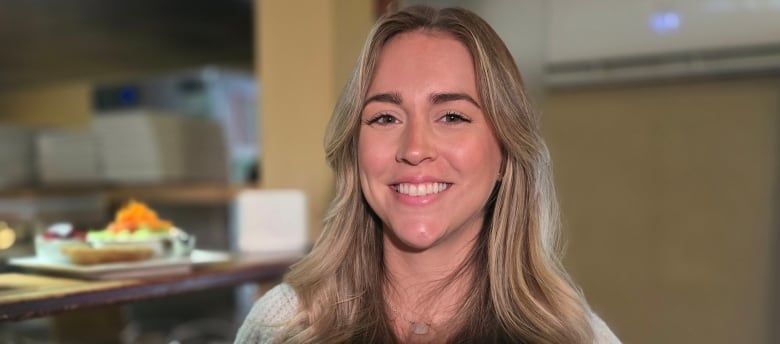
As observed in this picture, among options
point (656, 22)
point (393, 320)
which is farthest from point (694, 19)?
point (393, 320)

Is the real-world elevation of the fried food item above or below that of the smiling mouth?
below

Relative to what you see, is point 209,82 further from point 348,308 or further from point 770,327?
point 770,327

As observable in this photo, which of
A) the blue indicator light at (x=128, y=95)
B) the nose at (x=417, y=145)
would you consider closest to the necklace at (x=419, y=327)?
the nose at (x=417, y=145)

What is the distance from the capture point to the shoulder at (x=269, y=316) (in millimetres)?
711

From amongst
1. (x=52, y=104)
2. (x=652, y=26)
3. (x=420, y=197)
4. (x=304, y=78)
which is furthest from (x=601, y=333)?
(x=52, y=104)

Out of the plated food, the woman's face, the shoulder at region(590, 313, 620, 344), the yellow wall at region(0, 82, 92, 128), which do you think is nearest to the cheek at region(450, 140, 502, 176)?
the woman's face

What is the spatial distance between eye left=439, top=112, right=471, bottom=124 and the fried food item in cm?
45

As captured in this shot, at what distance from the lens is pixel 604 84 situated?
1.09 m

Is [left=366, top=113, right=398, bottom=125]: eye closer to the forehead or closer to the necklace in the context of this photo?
the forehead

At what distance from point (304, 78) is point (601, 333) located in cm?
69

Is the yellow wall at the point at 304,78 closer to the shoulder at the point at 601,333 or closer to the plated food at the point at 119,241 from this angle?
the plated food at the point at 119,241

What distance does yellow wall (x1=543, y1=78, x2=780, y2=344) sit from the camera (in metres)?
0.99

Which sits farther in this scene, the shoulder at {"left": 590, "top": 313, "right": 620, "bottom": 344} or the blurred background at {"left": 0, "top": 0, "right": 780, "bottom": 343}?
the blurred background at {"left": 0, "top": 0, "right": 780, "bottom": 343}

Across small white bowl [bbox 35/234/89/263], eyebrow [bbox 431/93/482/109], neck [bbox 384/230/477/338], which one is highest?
eyebrow [bbox 431/93/482/109]
